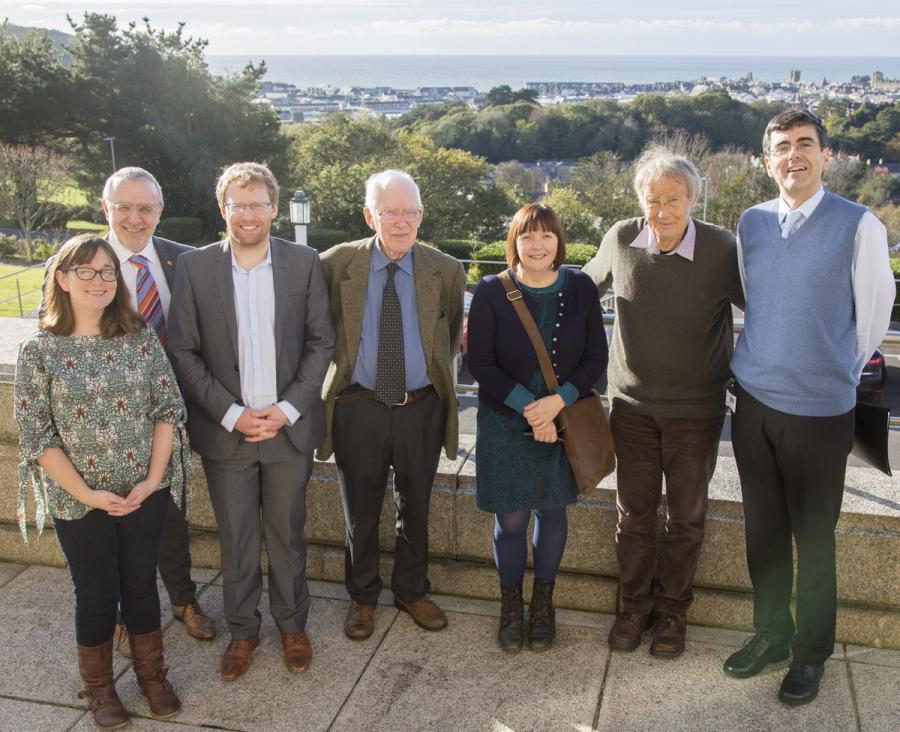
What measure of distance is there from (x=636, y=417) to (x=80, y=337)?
1.80 meters

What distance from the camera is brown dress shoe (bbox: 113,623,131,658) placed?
10.5ft

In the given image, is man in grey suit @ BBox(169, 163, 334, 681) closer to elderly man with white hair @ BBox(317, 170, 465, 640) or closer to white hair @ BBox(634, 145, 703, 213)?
elderly man with white hair @ BBox(317, 170, 465, 640)

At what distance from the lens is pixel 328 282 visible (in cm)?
317

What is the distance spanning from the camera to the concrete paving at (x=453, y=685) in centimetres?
281

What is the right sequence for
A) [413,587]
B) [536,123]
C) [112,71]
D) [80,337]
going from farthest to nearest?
1. [536,123]
2. [112,71]
3. [413,587]
4. [80,337]

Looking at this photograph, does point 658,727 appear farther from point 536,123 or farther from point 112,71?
point 536,123

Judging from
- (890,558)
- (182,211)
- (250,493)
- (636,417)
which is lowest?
(182,211)

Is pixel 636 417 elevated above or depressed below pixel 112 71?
below

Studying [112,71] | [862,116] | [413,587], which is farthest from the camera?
[862,116]

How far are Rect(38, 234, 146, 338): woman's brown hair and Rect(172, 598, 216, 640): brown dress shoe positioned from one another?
1.23 m

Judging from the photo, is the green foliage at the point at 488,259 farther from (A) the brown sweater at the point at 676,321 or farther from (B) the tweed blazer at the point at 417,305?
(A) the brown sweater at the point at 676,321

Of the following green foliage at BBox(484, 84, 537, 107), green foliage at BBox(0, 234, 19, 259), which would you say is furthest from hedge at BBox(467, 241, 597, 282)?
green foliage at BBox(484, 84, 537, 107)

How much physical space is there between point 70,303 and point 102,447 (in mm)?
443

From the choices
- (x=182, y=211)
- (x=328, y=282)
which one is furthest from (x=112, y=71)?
(x=328, y=282)
